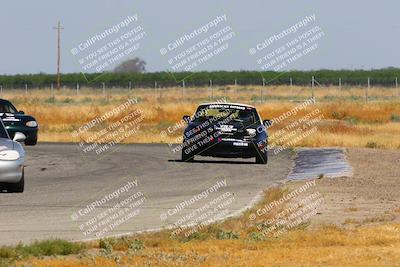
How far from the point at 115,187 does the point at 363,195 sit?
202 inches

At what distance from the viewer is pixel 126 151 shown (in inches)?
1459

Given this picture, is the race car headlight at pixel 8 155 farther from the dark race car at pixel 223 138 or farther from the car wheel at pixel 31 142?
the car wheel at pixel 31 142

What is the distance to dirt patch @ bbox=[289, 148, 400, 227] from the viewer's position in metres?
17.5

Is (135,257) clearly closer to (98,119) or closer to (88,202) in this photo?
(88,202)

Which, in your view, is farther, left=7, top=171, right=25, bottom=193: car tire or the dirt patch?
left=7, top=171, right=25, bottom=193: car tire

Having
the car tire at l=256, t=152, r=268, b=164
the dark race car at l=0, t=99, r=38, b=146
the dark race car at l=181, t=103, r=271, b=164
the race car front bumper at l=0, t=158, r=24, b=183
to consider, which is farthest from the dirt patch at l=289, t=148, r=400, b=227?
the dark race car at l=0, t=99, r=38, b=146

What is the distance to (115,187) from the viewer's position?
23.7m

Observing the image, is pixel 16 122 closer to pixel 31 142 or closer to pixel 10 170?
pixel 31 142

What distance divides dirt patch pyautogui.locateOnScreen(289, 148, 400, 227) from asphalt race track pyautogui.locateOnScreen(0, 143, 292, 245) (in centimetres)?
135

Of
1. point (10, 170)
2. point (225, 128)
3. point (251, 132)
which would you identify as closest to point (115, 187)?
point (10, 170)

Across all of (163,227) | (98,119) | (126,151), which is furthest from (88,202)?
(98,119)

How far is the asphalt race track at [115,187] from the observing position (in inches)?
656

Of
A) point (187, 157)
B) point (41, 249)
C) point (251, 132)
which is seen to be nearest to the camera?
point (41, 249)

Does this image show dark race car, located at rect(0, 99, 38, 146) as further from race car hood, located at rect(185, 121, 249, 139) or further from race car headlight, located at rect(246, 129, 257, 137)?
race car headlight, located at rect(246, 129, 257, 137)
